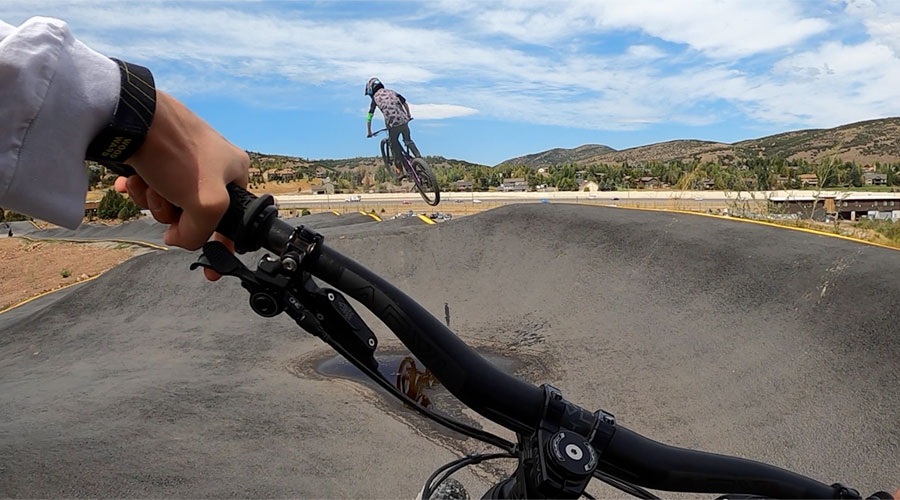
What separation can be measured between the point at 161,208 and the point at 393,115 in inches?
424

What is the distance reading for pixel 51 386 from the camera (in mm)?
6184

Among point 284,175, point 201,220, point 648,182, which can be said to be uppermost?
point 648,182

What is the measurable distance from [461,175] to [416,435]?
5215cm

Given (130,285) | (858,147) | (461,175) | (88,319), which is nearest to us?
(88,319)

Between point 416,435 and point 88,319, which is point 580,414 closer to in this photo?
point 416,435

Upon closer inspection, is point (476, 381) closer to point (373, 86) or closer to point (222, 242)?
point (222, 242)

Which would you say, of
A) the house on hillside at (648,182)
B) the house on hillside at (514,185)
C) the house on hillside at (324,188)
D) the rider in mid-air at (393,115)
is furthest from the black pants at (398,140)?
the house on hillside at (648,182)

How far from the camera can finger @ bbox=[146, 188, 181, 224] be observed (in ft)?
3.18

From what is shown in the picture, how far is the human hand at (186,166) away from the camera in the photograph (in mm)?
874

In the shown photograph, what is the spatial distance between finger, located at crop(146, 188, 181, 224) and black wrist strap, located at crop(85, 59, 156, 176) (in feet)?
0.36

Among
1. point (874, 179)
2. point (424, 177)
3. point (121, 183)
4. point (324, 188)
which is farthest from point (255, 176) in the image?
point (874, 179)

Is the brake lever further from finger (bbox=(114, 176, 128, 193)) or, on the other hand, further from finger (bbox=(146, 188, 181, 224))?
finger (bbox=(114, 176, 128, 193))

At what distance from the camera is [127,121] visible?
2.76 feet

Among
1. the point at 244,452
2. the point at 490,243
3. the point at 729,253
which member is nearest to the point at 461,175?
the point at 490,243
